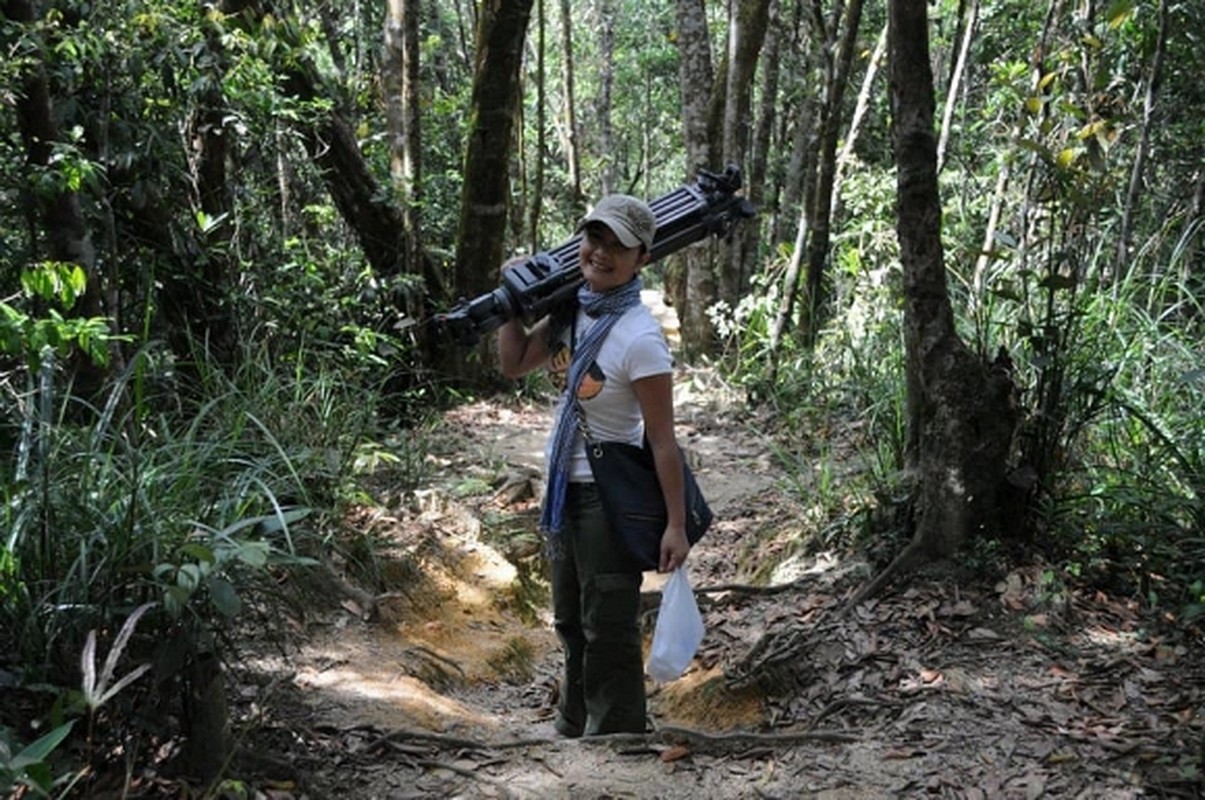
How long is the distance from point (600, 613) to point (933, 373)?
5.52 feet

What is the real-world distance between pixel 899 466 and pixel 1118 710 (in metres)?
1.70

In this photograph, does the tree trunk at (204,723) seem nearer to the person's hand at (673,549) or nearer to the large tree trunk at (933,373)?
the person's hand at (673,549)

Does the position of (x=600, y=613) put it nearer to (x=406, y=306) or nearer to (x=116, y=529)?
(x=116, y=529)

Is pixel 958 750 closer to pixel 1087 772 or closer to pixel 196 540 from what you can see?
pixel 1087 772

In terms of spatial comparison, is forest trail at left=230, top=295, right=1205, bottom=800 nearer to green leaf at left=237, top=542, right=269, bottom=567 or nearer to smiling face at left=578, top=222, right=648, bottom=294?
green leaf at left=237, top=542, right=269, bottom=567

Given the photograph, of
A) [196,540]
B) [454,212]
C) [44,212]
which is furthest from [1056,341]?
[454,212]

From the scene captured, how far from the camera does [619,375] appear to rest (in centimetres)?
302

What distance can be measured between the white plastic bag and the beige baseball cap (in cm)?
106

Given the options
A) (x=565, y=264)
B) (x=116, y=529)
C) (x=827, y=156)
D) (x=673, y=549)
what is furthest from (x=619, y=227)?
(x=827, y=156)

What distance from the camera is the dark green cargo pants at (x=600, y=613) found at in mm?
3195

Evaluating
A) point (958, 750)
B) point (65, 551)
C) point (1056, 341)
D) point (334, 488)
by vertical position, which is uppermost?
point (1056, 341)

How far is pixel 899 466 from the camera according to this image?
15.0 feet

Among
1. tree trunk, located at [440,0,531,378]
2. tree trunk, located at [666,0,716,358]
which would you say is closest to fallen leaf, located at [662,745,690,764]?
tree trunk, located at [440,0,531,378]

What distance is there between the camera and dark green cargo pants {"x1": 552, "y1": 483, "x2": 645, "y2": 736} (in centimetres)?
320
